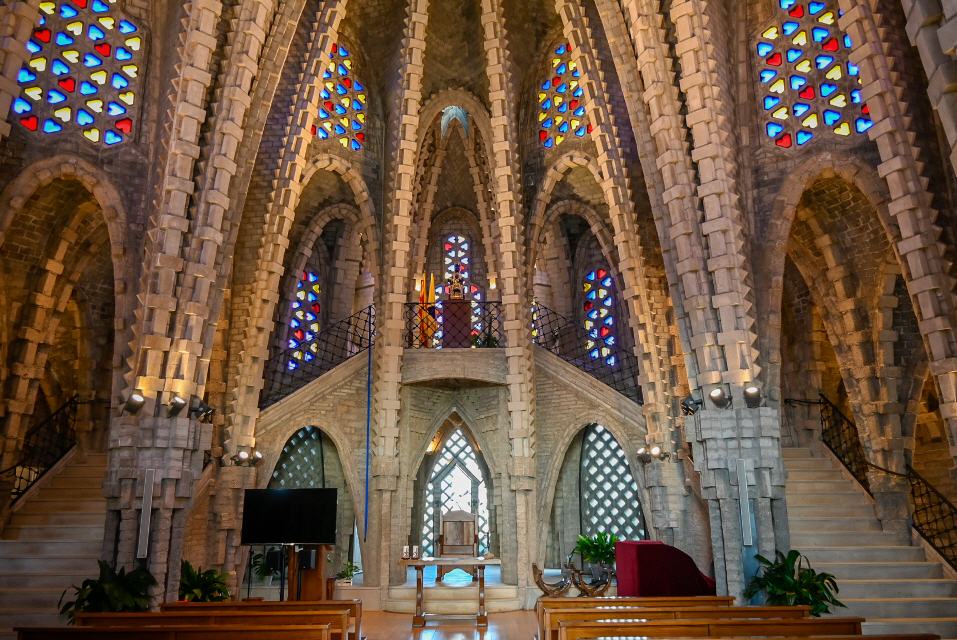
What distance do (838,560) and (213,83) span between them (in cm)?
1098

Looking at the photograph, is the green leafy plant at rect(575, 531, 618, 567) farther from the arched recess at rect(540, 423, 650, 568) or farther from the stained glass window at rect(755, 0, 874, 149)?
the stained glass window at rect(755, 0, 874, 149)

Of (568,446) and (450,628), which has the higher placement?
(568,446)

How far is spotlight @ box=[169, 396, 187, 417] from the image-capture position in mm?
9094

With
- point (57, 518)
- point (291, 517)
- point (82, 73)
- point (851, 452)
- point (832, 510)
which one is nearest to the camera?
point (291, 517)

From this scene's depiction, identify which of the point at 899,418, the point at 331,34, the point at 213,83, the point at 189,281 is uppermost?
the point at 331,34

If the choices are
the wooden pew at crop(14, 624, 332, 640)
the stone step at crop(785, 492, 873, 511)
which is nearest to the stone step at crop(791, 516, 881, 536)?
the stone step at crop(785, 492, 873, 511)

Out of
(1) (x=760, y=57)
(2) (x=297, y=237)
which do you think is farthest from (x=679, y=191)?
(2) (x=297, y=237)

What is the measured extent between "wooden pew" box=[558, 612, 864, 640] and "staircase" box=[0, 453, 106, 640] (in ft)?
22.8

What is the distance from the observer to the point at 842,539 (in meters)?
11.0

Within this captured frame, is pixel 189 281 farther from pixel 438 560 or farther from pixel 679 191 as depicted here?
pixel 679 191

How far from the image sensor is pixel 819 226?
12.3 meters

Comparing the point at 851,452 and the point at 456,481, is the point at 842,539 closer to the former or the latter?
the point at 851,452

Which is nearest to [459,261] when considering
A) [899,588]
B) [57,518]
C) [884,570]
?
[57,518]

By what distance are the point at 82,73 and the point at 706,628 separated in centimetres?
1113
